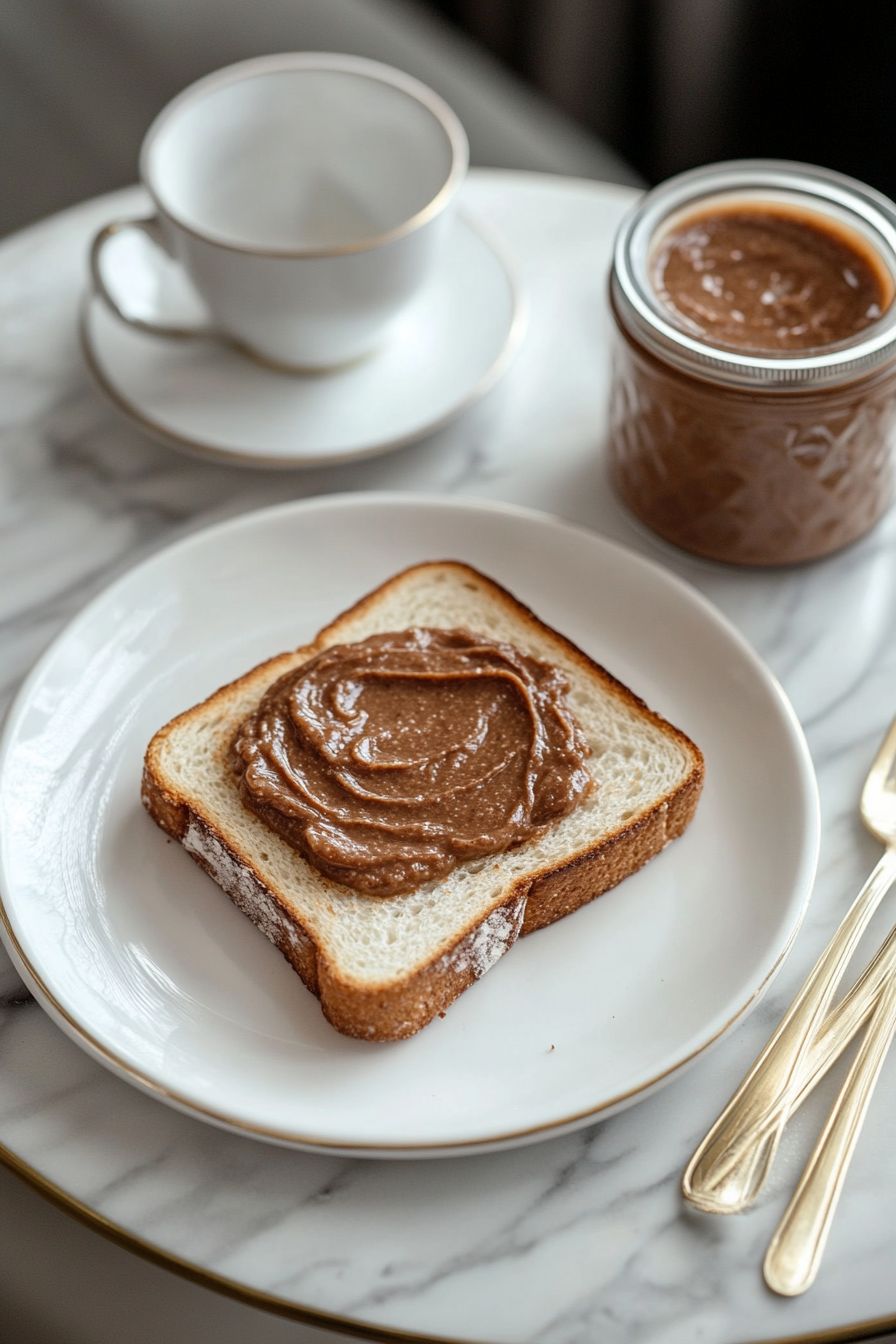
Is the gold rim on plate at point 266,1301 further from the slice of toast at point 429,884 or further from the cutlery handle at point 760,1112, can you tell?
the slice of toast at point 429,884

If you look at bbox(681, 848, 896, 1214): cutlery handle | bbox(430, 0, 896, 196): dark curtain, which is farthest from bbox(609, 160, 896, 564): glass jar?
bbox(430, 0, 896, 196): dark curtain

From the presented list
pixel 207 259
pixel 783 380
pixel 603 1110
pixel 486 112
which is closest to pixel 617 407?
pixel 783 380

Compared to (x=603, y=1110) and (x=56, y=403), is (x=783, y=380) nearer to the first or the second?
(x=603, y=1110)

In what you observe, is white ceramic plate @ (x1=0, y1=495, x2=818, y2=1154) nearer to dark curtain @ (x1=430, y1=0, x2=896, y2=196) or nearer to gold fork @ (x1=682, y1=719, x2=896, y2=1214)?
gold fork @ (x1=682, y1=719, x2=896, y2=1214)

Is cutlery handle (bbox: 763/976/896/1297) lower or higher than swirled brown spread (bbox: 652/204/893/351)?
lower

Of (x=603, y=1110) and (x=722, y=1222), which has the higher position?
(x=603, y=1110)

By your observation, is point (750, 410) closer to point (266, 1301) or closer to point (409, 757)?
point (409, 757)
